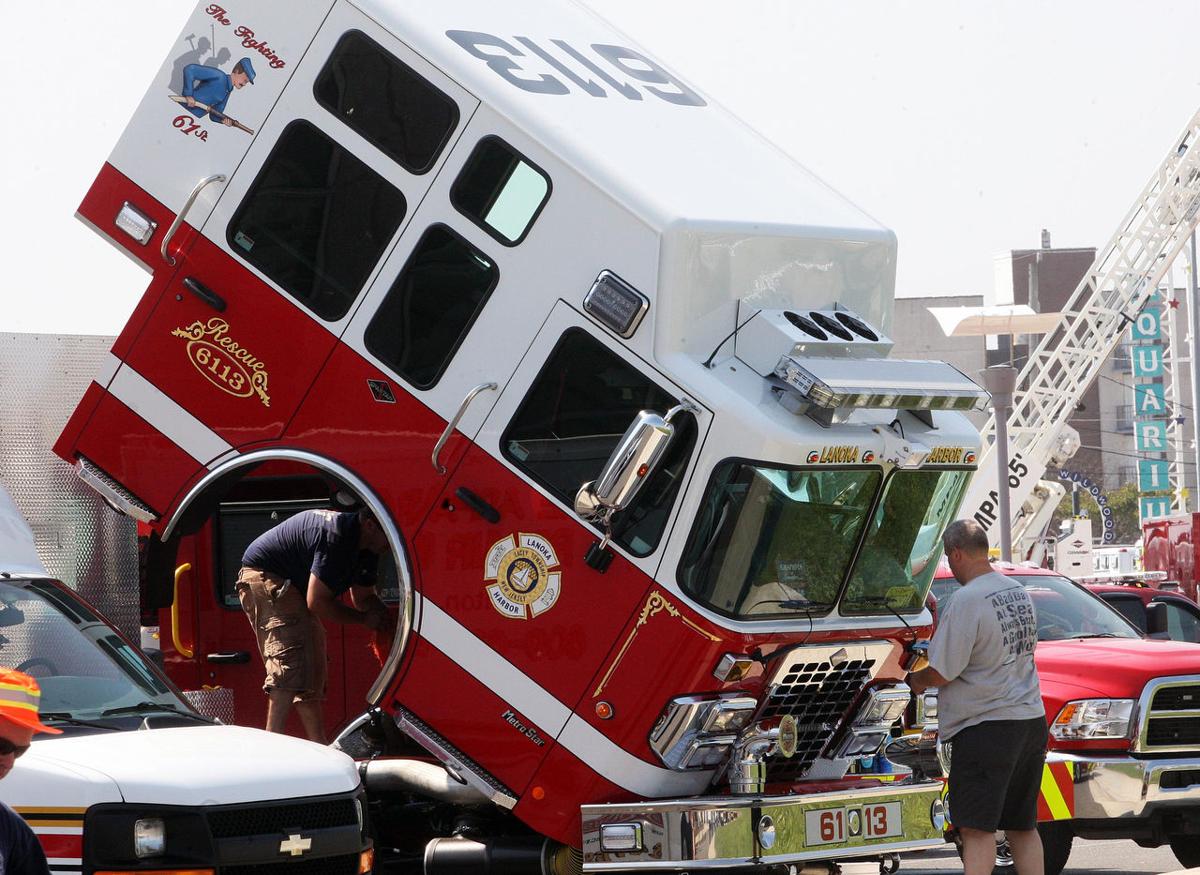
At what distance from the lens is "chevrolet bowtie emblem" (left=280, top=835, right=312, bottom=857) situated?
6.58m

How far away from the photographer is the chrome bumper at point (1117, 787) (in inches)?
394

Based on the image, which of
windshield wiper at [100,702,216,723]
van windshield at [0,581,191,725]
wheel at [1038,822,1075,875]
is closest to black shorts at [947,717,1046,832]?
wheel at [1038,822,1075,875]

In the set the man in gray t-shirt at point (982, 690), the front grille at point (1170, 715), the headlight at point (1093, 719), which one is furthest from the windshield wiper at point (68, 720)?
the front grille at point (1170, 715)

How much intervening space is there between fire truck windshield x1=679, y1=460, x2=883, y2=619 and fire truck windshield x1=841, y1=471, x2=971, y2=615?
0.16m

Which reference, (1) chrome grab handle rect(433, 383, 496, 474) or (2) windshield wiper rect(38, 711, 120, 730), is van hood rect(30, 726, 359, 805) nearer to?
(2) windshield wiper rect(38, 711, 120, 730)

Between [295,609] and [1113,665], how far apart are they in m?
4.82

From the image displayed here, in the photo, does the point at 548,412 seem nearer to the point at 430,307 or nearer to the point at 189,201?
the point at 430,307

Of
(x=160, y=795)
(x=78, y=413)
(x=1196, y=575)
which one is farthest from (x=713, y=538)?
(x=1196, y=575)

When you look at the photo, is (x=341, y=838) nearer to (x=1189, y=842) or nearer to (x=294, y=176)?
(x=294, y=176)

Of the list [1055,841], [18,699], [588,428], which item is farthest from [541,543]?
[1055,841]

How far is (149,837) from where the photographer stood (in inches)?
244

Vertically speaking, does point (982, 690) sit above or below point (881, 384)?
below

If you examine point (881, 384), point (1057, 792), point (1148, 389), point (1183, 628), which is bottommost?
point (1057, 792)

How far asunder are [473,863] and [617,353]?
8.11 ft
